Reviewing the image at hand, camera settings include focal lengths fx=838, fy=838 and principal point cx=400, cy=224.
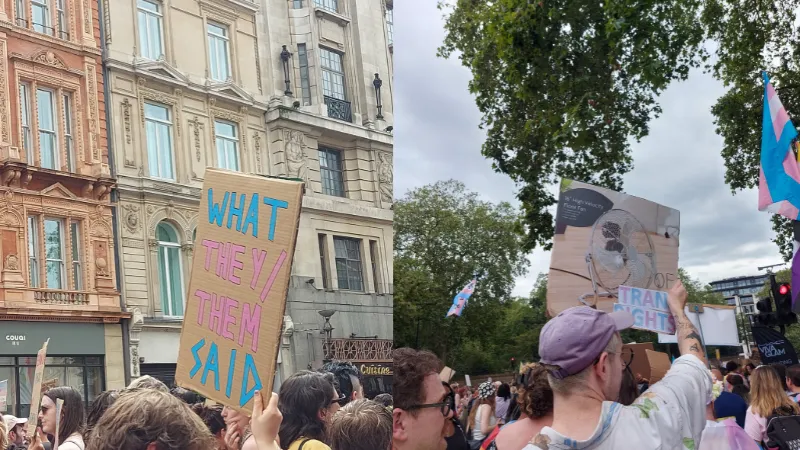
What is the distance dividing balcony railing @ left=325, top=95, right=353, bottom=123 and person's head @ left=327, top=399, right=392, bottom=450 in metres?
0.51

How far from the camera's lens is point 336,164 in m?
1.54

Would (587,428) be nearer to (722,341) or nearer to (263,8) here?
(722,341)

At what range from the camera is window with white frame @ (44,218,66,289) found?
1805mm

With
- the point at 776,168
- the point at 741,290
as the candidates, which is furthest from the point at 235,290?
the point at 776,168

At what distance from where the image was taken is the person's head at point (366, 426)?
1.34 meters

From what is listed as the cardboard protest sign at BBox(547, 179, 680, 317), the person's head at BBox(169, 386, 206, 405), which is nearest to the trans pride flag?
the cardboard protest sign at BBox(547, 179, 680, 317)

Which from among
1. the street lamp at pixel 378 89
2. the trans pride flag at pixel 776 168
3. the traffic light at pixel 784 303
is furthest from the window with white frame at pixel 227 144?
the traffic light at pixel 784 303

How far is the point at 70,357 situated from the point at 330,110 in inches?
33.6

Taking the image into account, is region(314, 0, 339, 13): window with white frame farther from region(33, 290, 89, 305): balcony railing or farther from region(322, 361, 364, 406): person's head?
region(33, 290, 89, 305): balcony railing

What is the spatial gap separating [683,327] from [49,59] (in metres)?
1.49

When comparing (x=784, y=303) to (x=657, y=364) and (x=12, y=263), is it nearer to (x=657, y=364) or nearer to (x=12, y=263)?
(x=657, y=364)

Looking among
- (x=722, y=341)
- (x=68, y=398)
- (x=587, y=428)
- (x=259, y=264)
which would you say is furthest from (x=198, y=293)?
(x=722, y=341)

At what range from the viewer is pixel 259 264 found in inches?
59.7

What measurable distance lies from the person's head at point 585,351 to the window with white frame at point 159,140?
33.9 inches
